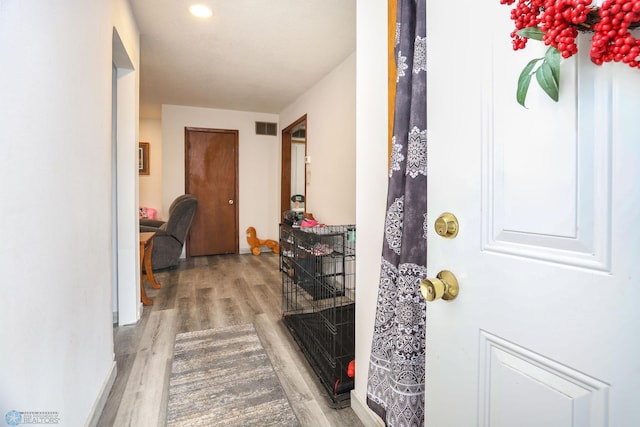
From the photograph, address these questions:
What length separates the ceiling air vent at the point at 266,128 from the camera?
17.4 feet

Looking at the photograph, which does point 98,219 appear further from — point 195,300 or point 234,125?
point 234,125

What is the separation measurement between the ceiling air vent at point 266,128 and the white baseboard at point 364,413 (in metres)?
4.61

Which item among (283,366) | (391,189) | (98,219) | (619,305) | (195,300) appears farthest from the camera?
(195,300)

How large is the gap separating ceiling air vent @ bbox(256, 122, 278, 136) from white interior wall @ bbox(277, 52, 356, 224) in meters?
1.21

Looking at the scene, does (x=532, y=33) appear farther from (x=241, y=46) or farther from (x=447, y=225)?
(x=241, y=46)

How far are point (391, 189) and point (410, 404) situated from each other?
0.63 meters

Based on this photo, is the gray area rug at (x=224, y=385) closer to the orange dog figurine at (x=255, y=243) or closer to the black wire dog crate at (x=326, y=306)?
the black wire dog crate at (x=326, y=306)

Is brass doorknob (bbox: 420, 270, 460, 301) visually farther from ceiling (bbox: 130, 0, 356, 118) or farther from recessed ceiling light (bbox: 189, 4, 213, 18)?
recessed ceiling light (bbox: 189, 4, 213, 18)

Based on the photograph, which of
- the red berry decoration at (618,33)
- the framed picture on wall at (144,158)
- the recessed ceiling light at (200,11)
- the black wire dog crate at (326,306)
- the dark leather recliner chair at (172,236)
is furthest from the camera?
the framed picture on wall at (144,158)

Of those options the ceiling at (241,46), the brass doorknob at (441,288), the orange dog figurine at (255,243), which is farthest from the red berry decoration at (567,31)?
the orange dog figurine at (255,243)

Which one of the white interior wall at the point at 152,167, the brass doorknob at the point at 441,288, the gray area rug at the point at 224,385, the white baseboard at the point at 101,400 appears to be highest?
the white interior wall at the point at 152,167

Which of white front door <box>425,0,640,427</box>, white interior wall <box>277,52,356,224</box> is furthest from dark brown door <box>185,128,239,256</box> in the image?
white front door <box>425,0,640,427</box>

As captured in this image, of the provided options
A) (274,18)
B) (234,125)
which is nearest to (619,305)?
(274,18)

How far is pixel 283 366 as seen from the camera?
192 centimetres
